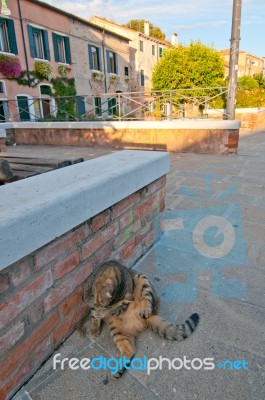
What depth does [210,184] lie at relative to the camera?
435 centimetres

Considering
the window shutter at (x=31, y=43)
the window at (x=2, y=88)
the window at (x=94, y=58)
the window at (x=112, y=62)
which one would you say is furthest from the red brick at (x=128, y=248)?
the window at (x=112, y=62)

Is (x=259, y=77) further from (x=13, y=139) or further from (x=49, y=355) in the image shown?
(x=49, y=355)

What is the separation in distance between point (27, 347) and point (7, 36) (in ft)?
59.7

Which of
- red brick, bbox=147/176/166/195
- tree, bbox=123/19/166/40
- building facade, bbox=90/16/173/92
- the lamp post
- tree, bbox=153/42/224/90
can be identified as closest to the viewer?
red brick, bbox=147/176/166/195

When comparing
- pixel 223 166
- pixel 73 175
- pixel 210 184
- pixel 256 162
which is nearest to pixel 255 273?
pixel 73 175

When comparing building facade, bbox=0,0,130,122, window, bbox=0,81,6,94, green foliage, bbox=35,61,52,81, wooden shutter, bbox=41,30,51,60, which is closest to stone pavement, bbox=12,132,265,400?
building facade, bbox=0,0,130,122

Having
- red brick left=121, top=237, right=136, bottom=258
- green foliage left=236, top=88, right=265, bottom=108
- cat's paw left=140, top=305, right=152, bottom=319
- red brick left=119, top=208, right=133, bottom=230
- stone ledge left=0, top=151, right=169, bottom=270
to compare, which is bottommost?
cat's paw left=140, top=305, right=152, bottom=319

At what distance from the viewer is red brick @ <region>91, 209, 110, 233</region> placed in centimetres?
159

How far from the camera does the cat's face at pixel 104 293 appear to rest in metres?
1.47

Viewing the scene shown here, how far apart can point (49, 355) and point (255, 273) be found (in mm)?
1522

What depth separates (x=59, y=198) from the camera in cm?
126

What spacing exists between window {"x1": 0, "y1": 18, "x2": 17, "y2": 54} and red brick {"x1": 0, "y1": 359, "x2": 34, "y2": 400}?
1774 centimetres

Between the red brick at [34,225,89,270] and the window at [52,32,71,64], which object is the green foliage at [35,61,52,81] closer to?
the window at [52,32,71,64]

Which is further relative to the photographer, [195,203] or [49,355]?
[195,203]
